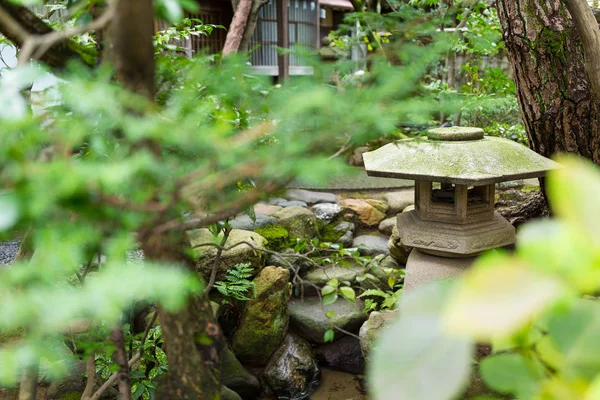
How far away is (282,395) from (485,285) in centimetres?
429

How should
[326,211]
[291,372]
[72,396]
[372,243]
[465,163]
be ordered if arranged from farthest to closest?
[326,211]
[372,243]
[291,372]
[465,163]
[72,396]

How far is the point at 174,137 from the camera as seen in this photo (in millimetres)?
743

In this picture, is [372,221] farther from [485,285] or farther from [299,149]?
[485,285]

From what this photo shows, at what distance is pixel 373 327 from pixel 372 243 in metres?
1.85

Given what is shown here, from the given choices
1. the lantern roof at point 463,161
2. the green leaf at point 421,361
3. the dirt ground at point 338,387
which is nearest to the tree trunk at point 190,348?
the green leaf at point 421,361

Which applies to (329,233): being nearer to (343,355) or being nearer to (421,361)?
(343,355)

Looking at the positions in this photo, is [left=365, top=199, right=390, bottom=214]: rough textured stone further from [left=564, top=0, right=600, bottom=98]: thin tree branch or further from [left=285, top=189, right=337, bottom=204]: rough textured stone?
[left=564, top=0, right=600, bottom=98]: thin tree branch

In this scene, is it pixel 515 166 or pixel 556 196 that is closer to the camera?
pixel 556 196

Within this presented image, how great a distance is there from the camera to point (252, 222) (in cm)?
512

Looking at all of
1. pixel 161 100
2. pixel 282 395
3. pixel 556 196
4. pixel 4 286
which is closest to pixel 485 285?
pixel 556 196

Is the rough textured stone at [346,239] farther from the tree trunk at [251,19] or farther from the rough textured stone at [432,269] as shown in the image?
the tree trunk at [251,19]

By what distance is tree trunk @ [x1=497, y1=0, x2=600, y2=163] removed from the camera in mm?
3115

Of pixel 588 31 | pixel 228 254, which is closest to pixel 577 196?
pixel 588 31

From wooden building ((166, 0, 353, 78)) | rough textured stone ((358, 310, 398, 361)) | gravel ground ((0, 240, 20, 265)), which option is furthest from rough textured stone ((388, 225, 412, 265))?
wooden building ((166, 0, 353, 78))
